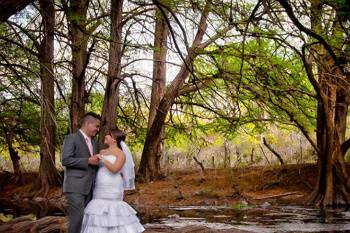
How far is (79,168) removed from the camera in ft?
23.0

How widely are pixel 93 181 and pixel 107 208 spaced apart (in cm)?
36

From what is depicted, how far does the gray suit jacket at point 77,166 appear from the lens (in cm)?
695

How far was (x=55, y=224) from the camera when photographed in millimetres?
9859

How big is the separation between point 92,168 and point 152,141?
16735 millimetres

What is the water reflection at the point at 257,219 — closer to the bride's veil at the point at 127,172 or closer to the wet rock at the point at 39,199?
the wet rock at the point at 39,199

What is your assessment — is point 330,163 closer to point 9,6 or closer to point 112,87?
point 112,87

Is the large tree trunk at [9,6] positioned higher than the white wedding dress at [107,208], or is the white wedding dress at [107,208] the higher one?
the large tree trunk at [9,6]

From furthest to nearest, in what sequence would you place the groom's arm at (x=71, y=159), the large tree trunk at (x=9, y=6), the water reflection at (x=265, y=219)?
the water reflection at (x=265, y=219)
the groom's arm at (x=71, y=159)
the large tree trunk at (x=9, y=6)

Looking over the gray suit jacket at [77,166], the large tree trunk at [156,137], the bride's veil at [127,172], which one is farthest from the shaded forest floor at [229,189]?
the gray suit jacket at [77,166]

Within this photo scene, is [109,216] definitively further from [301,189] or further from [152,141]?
[152,141]

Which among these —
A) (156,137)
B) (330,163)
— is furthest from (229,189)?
(330,163)

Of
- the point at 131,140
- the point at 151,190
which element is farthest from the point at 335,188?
the point at 131,140

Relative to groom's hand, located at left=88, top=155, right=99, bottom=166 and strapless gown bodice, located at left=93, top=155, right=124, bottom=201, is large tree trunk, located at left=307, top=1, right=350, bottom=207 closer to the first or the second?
strapless gown bodice, located at left=93, top=155, right=124, bottom=201

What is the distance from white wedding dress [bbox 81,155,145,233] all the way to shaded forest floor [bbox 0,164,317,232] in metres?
12.2
